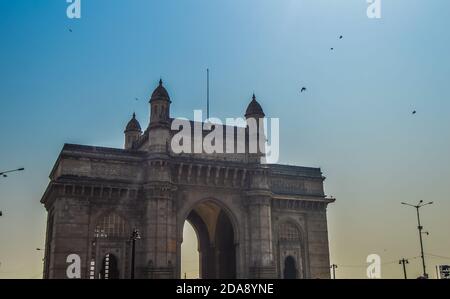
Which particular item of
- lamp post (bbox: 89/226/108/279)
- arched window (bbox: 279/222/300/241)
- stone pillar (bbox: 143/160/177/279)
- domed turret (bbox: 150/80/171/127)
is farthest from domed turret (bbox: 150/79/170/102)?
arched window (bbox: 279/222/300/241)

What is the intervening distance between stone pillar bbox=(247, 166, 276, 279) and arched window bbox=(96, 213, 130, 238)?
36.8ft

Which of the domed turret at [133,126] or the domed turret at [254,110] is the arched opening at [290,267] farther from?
the domed turret at [133,126]

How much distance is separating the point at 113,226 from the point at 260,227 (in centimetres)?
1288

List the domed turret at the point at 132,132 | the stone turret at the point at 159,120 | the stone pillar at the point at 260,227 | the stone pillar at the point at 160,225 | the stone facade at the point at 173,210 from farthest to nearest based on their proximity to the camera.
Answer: the domed turret at the point at 132,132
the stone pillar at the point at 260,227
the stone turret at the point at 159,120
the stone pillar at the point at 160,225
the stone facade at the point at 173,210

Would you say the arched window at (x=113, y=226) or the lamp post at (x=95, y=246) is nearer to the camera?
the lamp post at (x=95, y=246)

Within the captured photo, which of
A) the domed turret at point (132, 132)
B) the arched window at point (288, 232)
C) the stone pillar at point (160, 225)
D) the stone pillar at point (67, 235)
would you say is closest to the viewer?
the stone pillar at point (67, 235)

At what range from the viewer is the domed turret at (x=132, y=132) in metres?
57.9

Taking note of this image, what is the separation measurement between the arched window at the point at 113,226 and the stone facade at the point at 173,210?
81mm

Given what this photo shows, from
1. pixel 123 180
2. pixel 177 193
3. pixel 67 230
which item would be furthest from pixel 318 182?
pixel 67 230

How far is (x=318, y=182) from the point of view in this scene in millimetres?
52938

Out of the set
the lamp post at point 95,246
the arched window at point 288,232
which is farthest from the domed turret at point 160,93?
the arched window at point 288,232
